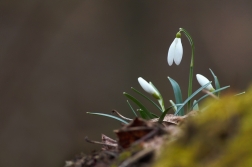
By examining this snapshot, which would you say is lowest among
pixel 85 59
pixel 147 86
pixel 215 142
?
pixel 85 59

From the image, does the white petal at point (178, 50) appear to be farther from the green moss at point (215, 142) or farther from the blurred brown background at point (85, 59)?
the blurred brown background at point (85, 59)

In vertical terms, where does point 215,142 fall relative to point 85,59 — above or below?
above

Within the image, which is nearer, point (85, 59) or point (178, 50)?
point (178, 50)

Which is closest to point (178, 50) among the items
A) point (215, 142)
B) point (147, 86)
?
point (147, 86)

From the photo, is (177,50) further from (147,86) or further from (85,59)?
(85,59)

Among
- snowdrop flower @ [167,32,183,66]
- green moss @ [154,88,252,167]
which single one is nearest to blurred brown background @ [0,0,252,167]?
snowdrop flower @ [167,32,183,66]

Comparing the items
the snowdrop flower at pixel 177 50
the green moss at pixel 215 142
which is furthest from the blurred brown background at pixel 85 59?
the green moss at pixel 215 142

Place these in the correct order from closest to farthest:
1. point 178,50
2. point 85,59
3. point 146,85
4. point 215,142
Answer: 1. point 215,142
2. point 146,85
3. point 178,50
4. point 85,59
